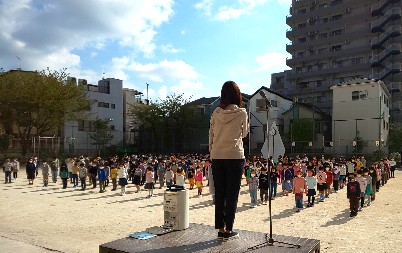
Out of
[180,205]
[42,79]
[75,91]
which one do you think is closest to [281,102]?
[75,91]

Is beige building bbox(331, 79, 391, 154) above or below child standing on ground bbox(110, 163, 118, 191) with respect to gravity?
above

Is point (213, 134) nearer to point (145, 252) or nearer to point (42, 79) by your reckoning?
point (145, 252)

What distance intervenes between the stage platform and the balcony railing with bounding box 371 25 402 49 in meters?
56.0

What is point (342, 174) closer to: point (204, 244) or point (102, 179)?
point (102, 179)

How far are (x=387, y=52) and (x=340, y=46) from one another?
8.51 m

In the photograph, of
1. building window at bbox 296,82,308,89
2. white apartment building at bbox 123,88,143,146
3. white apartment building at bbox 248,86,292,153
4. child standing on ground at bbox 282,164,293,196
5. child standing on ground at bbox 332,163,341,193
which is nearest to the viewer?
child standing on ground at bbox 282,164,293,196

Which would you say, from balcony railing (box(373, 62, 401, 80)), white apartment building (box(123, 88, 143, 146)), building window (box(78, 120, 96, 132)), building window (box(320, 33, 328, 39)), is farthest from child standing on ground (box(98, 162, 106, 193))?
building window (box(320, 33, 328, 39))

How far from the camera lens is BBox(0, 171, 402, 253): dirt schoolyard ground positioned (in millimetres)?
8867

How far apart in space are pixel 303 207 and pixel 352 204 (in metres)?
2.31

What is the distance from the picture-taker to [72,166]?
71.3 ft

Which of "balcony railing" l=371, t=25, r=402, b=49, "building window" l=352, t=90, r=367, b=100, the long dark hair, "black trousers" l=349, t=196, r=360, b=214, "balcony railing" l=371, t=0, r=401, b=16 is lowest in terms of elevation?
"black trousers" l=349, t=196, r=360, b=214

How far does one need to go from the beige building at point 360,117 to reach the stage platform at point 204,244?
118 ft

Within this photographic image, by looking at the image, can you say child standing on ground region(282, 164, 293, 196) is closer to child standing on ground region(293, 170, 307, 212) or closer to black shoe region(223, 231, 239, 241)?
child standing on ground region(293, 170, 307, 212)

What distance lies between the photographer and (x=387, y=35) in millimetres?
53094
